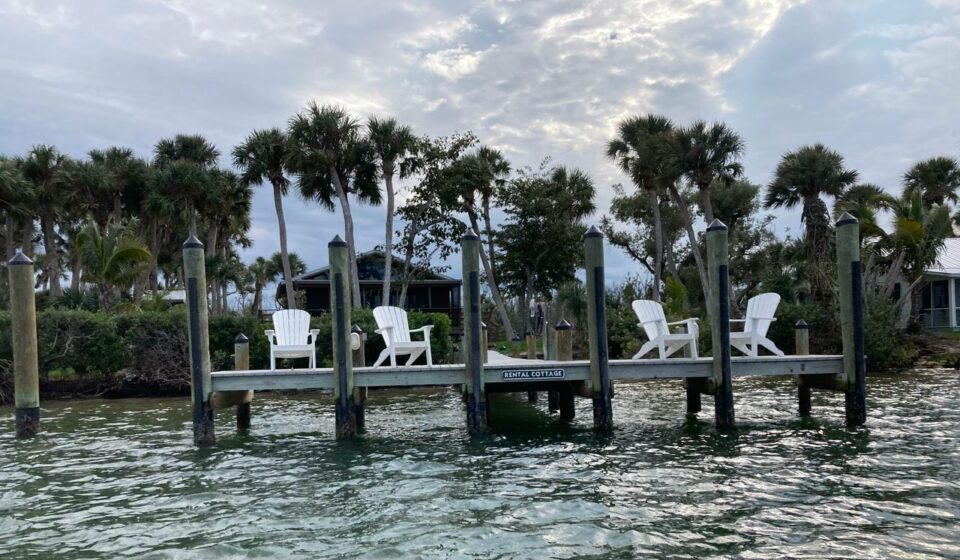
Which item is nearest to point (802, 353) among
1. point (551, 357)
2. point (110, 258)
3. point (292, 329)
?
point (551, 357)

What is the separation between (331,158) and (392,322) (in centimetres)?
1878

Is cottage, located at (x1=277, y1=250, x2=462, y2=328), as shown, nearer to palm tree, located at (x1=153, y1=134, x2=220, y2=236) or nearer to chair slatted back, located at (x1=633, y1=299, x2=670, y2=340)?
palm tree, located at (x1=153, y1=134, x2=220, y2=236)

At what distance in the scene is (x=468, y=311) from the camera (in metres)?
9.61

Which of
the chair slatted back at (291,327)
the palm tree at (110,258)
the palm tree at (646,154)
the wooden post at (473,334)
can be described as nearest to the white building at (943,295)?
the palm tree at (646,154)

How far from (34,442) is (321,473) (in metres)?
5.20

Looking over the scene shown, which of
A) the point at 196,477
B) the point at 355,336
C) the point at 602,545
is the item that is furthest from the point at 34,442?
the point at 602,545

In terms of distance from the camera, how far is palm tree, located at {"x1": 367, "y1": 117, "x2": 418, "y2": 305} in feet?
96.0

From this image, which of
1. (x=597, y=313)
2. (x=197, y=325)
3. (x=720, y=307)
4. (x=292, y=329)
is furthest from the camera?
(x=292, y=329)

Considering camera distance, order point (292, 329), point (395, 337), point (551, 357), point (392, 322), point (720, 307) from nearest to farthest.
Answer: point (720, 307) < point (392, 322) < point (395, 337) < point (292, 329) < point (551, 357)

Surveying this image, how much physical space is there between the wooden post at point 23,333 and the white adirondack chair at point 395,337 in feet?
15.1

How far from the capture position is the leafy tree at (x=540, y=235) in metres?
33.2

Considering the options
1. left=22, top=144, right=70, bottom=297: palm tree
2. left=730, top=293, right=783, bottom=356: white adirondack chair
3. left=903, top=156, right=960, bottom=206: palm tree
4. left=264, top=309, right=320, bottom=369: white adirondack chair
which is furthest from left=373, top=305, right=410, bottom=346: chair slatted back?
left=903, top=156, right=960, bottom=206: palm tree

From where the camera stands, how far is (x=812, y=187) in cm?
2562

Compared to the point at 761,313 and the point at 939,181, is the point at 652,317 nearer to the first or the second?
the point at 761,313
